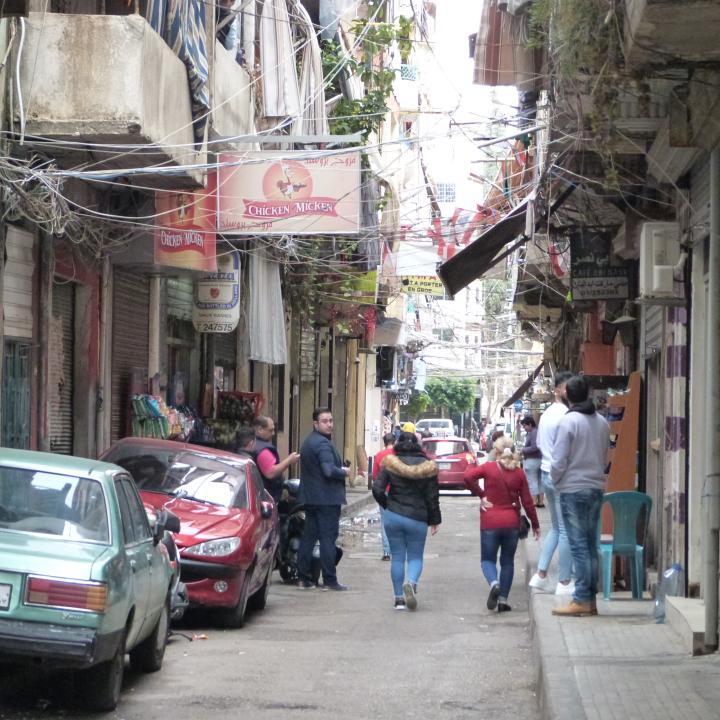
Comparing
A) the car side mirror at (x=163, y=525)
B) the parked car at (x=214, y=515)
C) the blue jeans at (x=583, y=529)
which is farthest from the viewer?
the parked car at (x=214, y=515)

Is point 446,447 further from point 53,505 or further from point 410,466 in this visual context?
point 53,505

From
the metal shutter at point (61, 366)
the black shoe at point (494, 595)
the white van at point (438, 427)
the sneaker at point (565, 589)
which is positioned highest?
the metal shutter at point (61, 366)

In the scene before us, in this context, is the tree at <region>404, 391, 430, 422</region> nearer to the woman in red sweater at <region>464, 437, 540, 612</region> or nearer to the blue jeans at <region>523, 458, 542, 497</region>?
the blue jeans at <region>523, 458, 542, 497</region>

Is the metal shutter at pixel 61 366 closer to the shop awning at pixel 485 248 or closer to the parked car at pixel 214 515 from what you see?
the parked car at pixel 214 515

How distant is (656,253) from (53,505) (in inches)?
245

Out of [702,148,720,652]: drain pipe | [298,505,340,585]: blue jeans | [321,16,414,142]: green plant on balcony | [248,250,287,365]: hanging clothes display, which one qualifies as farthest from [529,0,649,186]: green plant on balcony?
[321,16,414,142]: green plant on balcony

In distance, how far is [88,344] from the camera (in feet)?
54.9

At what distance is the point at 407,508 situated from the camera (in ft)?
43.8

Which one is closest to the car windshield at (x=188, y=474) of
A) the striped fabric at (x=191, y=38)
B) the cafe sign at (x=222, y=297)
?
→ the striped fabric at (x=191, y=38)

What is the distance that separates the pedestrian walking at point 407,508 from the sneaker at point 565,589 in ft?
5.61

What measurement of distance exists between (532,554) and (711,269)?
9087 millimetres

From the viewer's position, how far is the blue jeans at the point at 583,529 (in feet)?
34.8

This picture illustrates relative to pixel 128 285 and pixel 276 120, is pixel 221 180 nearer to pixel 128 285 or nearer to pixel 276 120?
pixel 128 285

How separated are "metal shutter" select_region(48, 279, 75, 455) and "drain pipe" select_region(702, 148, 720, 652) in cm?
895
